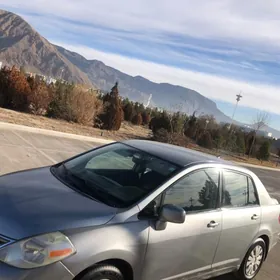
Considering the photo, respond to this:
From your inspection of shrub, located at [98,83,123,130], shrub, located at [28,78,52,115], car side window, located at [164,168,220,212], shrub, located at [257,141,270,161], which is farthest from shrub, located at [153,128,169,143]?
car side window, located at [164,168,220,212]

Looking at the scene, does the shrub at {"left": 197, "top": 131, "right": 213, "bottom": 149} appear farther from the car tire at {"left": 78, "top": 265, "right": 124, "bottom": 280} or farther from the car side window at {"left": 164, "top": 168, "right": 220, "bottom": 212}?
the car tire at {"left": 78, "top": 265, "right": 124, "bottom": 280}

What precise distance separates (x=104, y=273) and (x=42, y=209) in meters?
0.70

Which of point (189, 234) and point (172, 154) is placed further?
point (172, 154)

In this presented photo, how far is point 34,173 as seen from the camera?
3.97 metres

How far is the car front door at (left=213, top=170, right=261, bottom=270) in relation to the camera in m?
4.15

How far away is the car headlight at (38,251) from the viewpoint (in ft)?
→ 8.50

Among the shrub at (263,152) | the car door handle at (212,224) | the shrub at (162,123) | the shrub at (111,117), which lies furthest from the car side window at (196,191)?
the shrub at (263,152)

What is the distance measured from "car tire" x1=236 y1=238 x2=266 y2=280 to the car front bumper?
8.79ft

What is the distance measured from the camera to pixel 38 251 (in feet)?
8.73

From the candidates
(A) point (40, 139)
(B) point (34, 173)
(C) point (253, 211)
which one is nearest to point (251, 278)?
(C) point (253, 211)

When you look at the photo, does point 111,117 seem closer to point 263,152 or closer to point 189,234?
point 189,234

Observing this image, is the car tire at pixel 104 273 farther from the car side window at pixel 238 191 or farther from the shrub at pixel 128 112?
the shrub at pixel 128 112

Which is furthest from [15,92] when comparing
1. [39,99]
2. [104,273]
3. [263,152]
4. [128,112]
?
[263,152]

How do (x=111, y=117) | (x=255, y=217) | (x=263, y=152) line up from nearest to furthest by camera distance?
(x=255, y=217)
(x=111, y=117)
(x=263, y=152)
